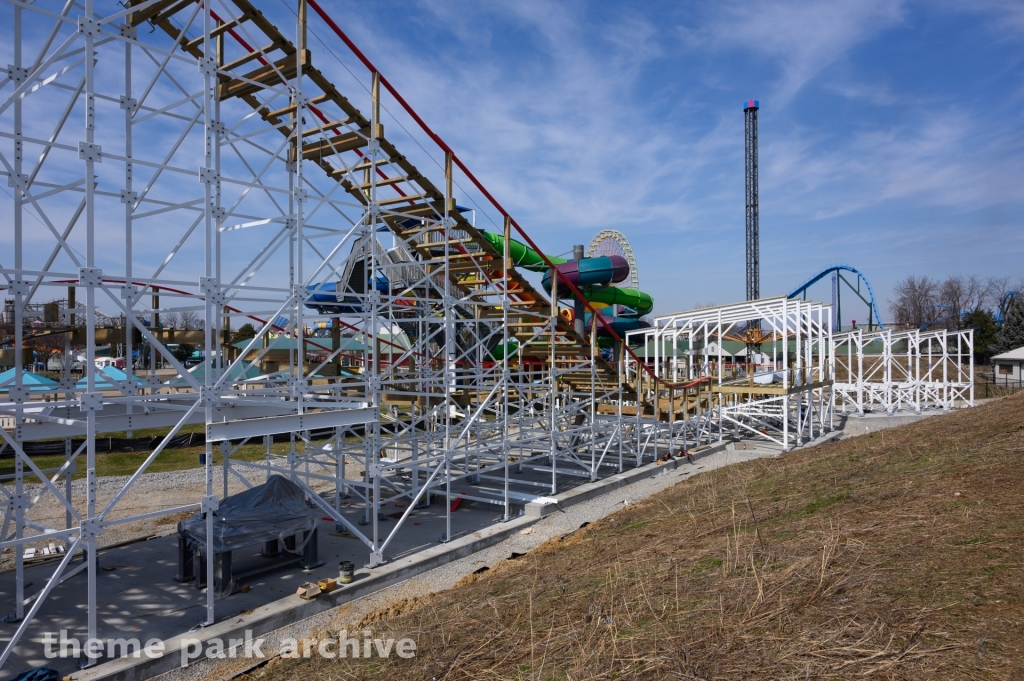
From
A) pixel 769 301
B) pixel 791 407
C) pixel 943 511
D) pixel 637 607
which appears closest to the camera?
pixel 637 607

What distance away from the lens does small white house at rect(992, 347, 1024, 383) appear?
39.5 metres

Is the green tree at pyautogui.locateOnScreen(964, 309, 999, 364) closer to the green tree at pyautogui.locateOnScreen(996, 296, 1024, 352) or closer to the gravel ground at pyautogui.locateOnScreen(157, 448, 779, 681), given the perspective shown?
the green tree at pyautogui.locateOnScreen(996, 296, 1024, 352)

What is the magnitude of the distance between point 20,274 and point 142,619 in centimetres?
439

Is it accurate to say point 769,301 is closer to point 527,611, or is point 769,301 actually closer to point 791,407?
point 791,407

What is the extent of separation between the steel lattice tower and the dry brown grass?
2143 inches

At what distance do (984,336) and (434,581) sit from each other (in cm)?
5984

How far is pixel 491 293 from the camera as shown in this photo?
1239 cm

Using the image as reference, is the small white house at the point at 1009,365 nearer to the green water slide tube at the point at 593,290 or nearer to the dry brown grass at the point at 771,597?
the green water slide tube at the point at 593,290

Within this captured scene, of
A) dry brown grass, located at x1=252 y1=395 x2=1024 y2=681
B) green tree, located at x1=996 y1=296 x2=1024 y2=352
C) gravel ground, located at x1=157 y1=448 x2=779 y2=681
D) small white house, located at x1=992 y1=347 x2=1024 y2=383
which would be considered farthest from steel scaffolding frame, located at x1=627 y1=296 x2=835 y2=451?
green tree, located at x1=996 y1=296 x2=1024 y2=352

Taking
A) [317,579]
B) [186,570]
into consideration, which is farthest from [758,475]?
[186,570]

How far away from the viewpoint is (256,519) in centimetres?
892

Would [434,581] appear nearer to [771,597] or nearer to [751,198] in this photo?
[771,597]

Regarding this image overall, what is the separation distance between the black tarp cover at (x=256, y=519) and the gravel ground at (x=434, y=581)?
1397 mm

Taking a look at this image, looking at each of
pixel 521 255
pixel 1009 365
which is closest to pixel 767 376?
pixel 521 255
